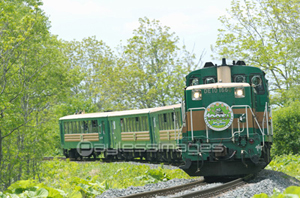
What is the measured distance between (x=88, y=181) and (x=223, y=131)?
4.05 m

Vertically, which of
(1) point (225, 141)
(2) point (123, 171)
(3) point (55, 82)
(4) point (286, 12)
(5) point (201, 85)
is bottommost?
(2) point (123, 171)

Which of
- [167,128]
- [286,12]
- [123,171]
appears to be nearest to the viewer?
[123,171]

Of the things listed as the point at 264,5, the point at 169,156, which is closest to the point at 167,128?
the point at 169,156

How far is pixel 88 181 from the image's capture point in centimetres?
1217

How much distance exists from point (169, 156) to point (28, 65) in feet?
35.3

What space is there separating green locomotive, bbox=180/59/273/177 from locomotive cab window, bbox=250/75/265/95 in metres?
0.43

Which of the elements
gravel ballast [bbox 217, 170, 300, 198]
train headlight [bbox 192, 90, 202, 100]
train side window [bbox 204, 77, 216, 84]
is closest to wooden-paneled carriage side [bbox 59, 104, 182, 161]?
train side window [bbox 204, 77, 216, 84]

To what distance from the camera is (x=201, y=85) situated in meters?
13.2

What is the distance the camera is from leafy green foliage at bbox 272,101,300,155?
22969mm

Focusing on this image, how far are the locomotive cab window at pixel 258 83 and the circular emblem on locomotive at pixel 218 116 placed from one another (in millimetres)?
1650

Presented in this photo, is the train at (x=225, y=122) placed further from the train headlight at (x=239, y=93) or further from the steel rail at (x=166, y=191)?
the steel rail at (x=166, y=191)

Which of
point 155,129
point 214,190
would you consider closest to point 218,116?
point 214,190

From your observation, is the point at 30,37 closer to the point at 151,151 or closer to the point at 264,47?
the point at 151,151

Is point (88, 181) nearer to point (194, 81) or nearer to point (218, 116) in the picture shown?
point (218, 116)
